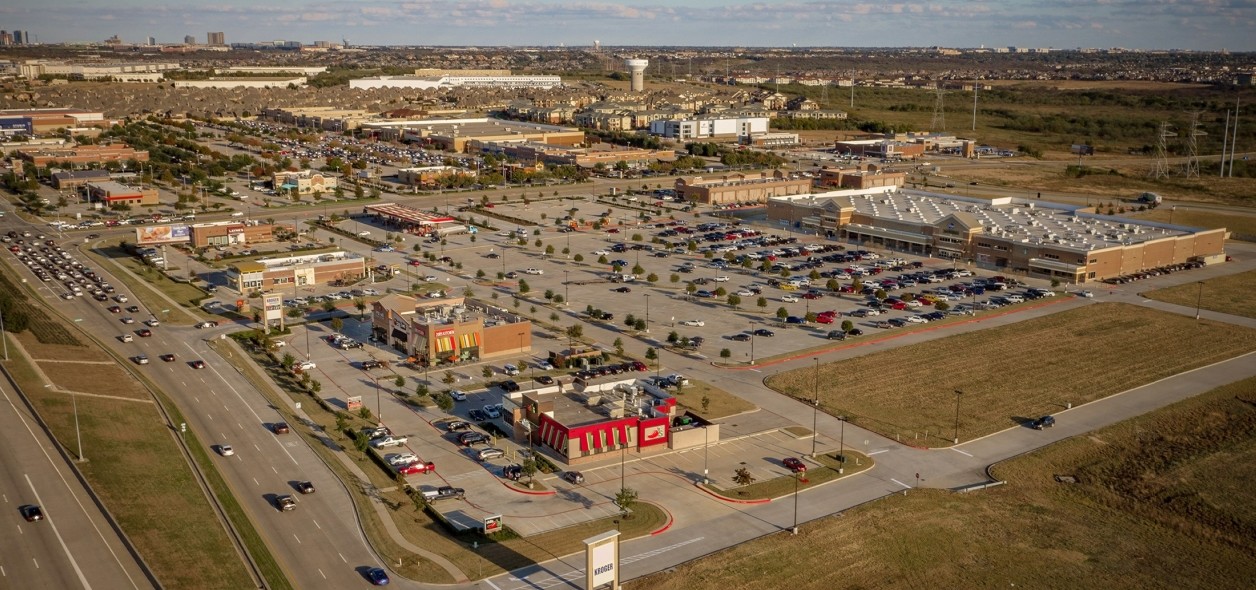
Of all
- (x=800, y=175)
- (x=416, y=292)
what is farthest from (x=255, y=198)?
(x=800, y=175)

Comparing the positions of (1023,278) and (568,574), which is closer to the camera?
(568,574)

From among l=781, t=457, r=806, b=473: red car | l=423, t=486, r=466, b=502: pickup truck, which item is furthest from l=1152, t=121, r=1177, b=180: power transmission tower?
l=423, t=486, r=466, b=502: pickup truck

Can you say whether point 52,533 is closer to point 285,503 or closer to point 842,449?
point 285,503

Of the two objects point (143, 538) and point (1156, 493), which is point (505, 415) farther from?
point (1156, 493)

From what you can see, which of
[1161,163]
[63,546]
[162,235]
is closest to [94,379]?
[63,546]

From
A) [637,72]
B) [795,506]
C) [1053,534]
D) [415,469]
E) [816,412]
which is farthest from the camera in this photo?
[637,72]

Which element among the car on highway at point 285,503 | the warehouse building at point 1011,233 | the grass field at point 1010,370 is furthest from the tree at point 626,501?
the warehouse building at point 1011,233
